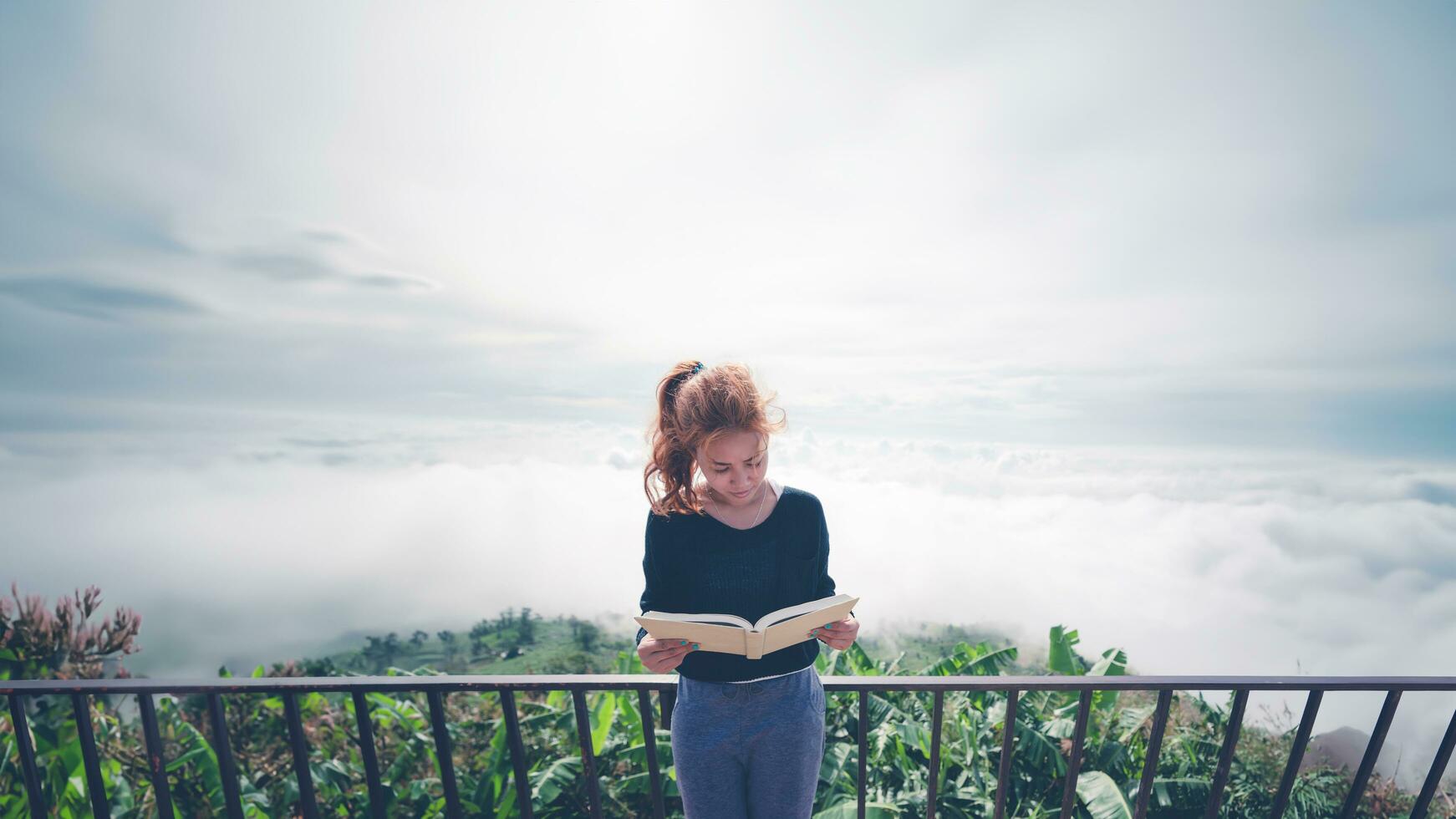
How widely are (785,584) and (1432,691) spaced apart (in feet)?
5.88

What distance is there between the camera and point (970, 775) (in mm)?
3473

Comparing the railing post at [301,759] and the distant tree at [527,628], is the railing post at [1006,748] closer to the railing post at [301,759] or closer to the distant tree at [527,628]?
the railing post at [301,759]

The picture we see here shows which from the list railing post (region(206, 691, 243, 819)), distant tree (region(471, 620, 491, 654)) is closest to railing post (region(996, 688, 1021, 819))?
railing post (region(206, 691, 243, 819))

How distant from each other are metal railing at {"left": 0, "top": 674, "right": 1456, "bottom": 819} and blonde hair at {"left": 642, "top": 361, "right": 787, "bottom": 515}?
2.01 ft

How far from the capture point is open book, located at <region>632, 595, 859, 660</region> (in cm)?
141

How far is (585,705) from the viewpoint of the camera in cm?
207

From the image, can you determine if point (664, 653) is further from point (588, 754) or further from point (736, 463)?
point (588, 754)

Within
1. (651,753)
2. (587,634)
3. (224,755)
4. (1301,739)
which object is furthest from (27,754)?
(587,634)

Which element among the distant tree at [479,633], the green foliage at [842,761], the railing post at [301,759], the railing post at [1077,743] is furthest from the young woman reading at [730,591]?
the distant tree at [479,633]

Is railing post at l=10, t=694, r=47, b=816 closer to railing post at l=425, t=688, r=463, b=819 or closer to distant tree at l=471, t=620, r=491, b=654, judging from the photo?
railing post at l=425, t=688, r=463, b=819

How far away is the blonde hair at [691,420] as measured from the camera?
1513 millimetres

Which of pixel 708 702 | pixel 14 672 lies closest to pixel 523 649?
pixel 14 672

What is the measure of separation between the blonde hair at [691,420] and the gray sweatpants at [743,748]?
16.1 inches

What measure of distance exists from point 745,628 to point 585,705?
878 millimetres
